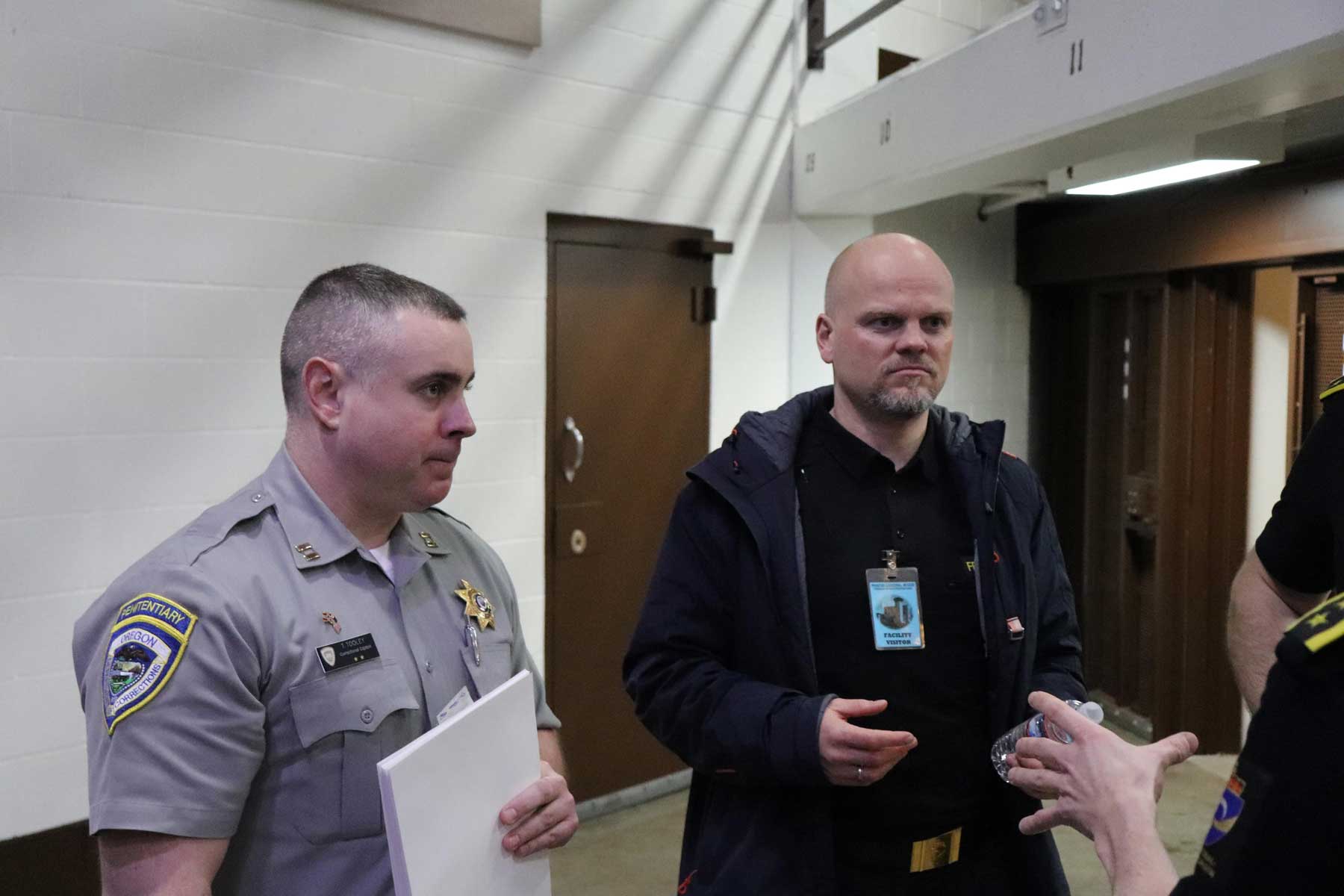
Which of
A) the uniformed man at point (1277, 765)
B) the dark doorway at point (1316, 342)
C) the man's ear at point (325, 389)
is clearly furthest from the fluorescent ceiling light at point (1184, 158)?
the man's ear at point (325, 389)

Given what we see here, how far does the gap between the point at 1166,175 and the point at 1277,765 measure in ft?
10.0

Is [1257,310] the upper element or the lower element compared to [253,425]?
upper

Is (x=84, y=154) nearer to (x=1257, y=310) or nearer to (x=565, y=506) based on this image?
(x=565, y=506)

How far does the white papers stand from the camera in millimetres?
1106

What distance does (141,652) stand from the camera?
1.12 meters

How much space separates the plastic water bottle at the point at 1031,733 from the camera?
4.03 feet

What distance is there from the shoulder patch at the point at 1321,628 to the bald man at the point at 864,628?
744mm

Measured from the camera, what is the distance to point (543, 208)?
131 inches

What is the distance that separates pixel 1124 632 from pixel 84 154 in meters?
4.43

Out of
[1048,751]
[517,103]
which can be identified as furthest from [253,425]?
[1048,751]

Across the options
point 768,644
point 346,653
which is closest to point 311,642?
point 346,653

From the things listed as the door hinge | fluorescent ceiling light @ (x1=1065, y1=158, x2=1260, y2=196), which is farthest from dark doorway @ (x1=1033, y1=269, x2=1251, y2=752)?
the door hinge

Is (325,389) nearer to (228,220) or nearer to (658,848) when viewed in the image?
(228,220)

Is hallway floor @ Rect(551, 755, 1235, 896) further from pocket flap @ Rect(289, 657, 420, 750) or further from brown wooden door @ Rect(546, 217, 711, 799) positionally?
pocket flap @ Rect(289, 657, 420, 750)
